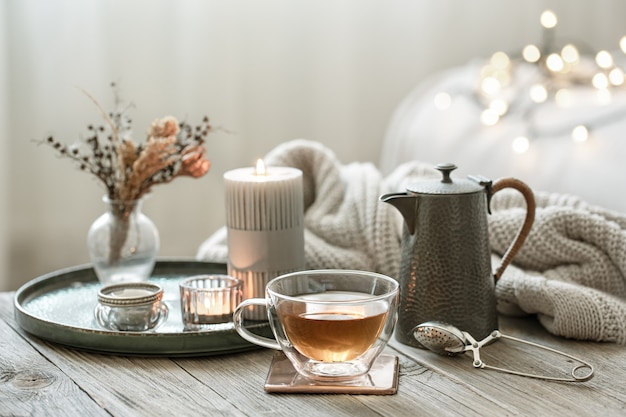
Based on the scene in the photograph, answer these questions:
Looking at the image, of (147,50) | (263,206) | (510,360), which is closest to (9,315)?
(263,206)

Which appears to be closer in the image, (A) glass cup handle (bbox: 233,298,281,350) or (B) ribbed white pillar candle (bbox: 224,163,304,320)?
(A) glass cup handle (bbox: 233,298,281,350)

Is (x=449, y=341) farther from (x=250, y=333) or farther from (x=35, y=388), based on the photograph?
(x=35, y=388)

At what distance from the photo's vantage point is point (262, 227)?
103cm

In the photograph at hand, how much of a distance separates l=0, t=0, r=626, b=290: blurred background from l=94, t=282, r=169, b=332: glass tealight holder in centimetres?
72

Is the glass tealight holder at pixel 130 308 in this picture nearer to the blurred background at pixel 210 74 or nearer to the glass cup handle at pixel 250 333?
the glass cup handle at pixel 250 333

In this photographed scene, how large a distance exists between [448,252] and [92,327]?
1.40 feet

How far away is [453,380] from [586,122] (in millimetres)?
661

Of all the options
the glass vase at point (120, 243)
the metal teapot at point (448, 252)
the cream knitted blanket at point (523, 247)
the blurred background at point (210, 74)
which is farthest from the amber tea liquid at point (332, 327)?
the blurred background at point (210, 74)

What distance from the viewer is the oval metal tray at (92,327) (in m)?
0.96

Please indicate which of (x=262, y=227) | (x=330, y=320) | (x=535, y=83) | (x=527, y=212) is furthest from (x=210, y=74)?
(x=330, y=320)

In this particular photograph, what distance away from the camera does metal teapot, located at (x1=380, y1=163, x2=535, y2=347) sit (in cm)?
96

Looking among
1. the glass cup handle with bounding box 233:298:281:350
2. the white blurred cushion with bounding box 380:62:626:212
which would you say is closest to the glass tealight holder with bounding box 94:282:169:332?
the glass cup handle with bounding box 233:298:281:350

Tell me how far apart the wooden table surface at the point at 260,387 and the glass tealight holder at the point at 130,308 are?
0.05 meters

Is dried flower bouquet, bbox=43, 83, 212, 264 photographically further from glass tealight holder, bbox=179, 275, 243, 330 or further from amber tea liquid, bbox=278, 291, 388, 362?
amber tea liquid, bbox=278, 291, 388, 362
